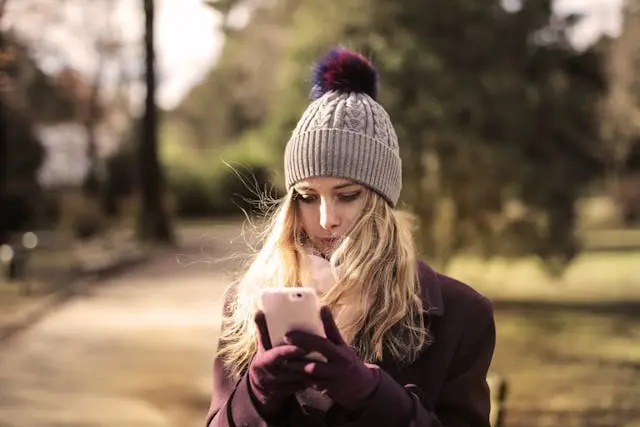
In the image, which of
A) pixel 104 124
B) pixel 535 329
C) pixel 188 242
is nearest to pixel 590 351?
pixel 535 329

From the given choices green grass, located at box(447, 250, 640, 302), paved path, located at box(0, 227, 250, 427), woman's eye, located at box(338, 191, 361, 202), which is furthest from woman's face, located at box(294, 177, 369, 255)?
green grass, located at box(447, 250, 640, 302)

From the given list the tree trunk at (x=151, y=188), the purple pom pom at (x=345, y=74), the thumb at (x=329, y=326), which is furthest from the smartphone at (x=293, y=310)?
the tree trunk at (x=151, y=188)

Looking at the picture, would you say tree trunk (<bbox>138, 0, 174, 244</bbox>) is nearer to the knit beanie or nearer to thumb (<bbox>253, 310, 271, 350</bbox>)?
the knit beanie

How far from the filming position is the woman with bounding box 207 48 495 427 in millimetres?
2326

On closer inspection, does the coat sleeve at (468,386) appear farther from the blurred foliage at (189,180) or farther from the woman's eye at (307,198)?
the blurred foliage at (189,180)

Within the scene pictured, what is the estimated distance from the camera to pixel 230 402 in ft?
7.92

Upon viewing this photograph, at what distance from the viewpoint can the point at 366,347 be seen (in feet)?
8.02

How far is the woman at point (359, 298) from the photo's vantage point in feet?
7.63

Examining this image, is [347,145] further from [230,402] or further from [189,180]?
[189,180]

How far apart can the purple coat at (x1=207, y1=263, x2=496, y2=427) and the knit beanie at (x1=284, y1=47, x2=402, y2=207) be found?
0.25m

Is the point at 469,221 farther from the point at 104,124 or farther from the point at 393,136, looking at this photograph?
the point at 104,124

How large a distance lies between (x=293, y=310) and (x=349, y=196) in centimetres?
43

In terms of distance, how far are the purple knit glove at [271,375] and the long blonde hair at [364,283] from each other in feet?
0.68

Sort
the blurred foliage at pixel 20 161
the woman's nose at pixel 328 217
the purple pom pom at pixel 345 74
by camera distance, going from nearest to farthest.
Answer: the woman's nose at pixel 328 217
the purple pom pom at pixel 345 74
the blurred foliage at pixel 20 161
